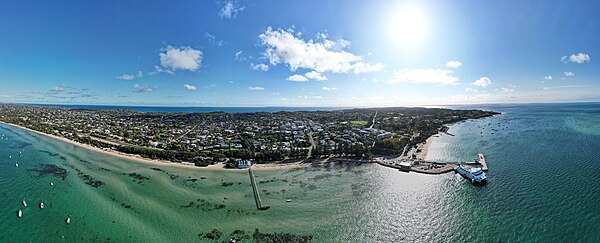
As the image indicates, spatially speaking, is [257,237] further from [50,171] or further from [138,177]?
[50,171]

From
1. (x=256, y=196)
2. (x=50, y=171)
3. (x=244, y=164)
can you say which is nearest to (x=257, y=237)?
(x=256, y=196)

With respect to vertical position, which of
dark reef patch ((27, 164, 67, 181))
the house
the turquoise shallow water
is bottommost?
the turquoise shallow water

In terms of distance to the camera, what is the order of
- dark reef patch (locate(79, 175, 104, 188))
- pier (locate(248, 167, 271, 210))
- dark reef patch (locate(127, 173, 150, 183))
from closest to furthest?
pier (locate(248, 167, 271, 210)), dark reef patch (locate(79, 175, 104, 188)), dark reef patch (locate(127, 173, 150, 183))

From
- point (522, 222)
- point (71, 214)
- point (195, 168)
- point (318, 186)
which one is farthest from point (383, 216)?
point (71, 214)

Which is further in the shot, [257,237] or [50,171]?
[50,171]

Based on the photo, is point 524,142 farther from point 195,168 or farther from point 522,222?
point 195,168

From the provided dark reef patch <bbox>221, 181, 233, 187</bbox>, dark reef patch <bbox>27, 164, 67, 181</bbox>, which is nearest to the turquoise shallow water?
dark reef patch <bbox>221, 181, 233, 187</bbox>

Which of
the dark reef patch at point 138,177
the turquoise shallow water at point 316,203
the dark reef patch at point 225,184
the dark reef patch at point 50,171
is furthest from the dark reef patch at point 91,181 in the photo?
the dark reef patch at point 225,184

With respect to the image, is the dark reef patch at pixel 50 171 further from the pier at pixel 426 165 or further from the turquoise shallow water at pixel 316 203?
the pier at pixel 426 165

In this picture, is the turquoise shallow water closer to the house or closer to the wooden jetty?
the wooden jetty
